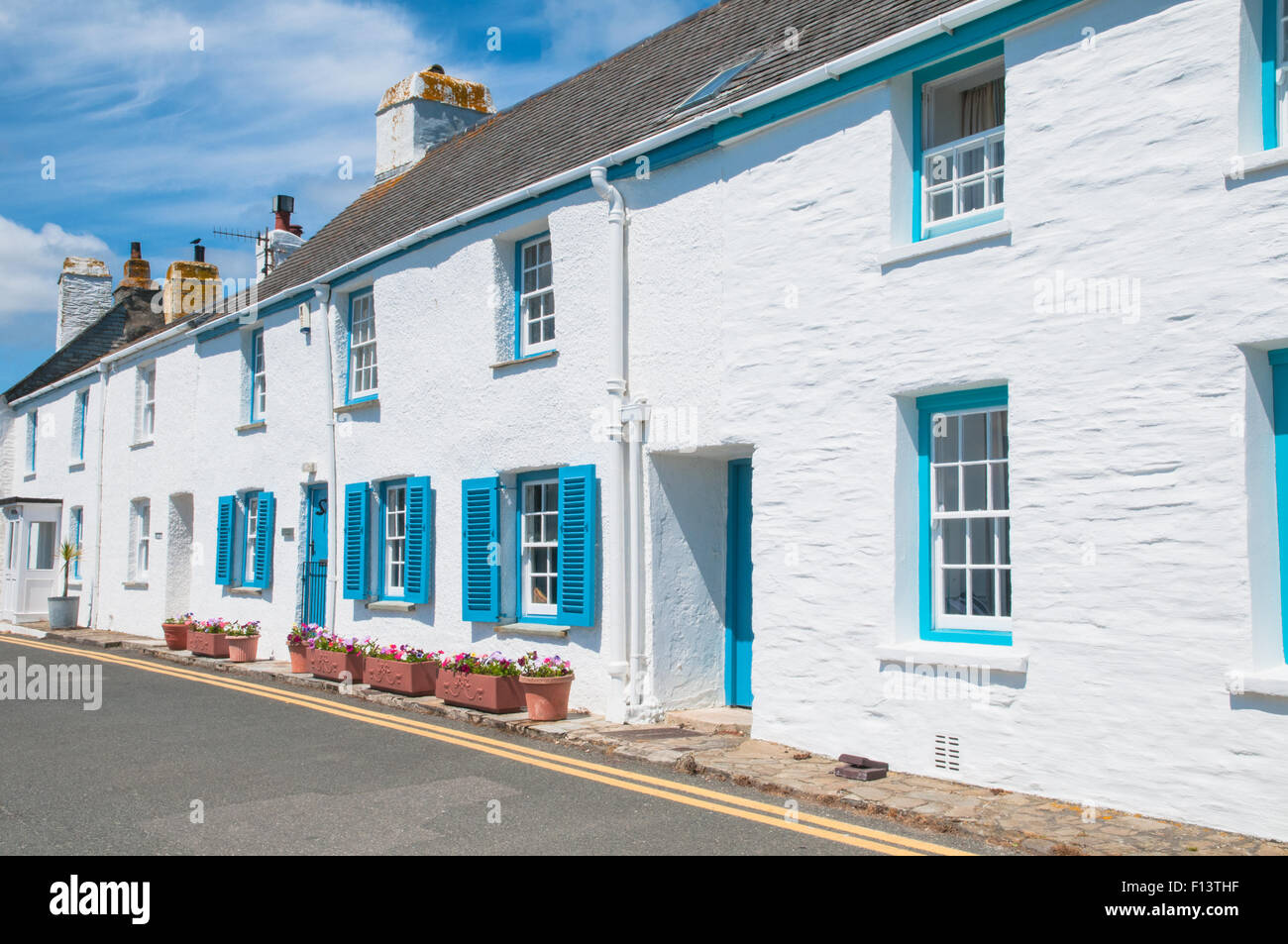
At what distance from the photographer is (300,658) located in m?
14.7

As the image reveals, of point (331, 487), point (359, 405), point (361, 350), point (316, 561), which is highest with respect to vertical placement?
point (361, 350)

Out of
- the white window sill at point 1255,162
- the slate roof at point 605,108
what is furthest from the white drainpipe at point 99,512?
the white window sill at point 1255,162

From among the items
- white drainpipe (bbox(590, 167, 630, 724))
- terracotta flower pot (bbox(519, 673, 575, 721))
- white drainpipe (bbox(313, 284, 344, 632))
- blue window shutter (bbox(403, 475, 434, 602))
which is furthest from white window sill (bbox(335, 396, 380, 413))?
terracotta flower pot (bbox(519, 673, 575, 721))

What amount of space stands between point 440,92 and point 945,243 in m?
13.9

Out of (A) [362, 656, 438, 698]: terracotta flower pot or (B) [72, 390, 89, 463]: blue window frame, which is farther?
(B) [72, 390, 89, 463]: blue window frame

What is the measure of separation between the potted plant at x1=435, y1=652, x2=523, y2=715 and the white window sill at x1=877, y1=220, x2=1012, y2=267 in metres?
5.35

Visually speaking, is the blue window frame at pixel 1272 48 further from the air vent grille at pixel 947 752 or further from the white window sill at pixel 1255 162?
the air vent grille at pixel 947 752

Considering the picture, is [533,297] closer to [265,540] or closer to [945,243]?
[945,243]

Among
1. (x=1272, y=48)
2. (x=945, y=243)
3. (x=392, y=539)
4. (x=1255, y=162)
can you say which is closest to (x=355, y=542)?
(x=392, y=539)

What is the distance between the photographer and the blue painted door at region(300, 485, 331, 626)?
1584 cm

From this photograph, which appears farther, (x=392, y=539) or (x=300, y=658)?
(x=300, y=658)

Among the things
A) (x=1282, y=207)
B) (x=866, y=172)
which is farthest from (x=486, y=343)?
(x=1282, y=207)

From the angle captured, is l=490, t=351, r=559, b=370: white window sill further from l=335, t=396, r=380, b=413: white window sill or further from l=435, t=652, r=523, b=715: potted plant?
l=435, t=652, r=523, b=715: potted plant

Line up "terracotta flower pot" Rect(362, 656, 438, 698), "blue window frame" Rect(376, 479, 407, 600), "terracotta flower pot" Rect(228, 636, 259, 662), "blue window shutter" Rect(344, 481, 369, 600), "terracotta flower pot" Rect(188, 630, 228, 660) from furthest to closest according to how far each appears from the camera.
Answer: "terracotta flower pot" Rect(188, 630, 228, 660) → "terracotta flower pot" Rect(228, 636, 259, 662) → "blue window shutter" Rect(344, 481, 369, 600) → "blue window frame" Rect(376, 479, 407, 600) → "terracotta flower pot" Rect(362, 656, 438, 698)
